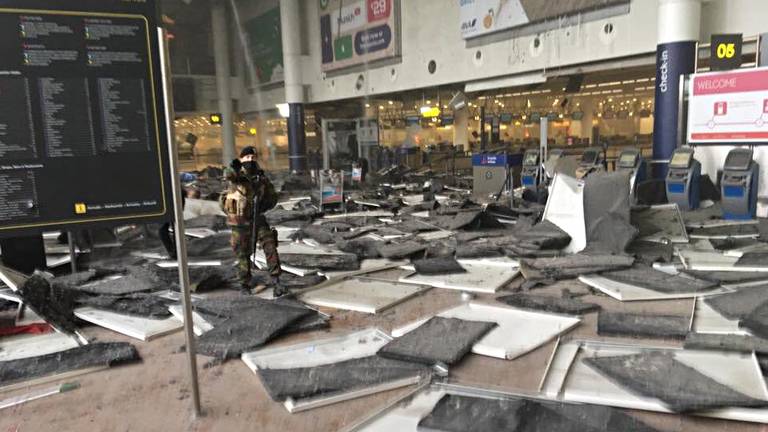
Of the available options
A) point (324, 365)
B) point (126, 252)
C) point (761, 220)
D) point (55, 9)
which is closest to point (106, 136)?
point (55, 9)

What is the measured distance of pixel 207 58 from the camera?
2883 cm

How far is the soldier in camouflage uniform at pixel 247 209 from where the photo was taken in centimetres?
480

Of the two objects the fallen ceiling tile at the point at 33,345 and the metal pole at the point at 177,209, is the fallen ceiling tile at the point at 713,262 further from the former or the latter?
the fallen ceiling tile at the point at 33,345

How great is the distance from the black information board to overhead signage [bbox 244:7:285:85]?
74.0ft

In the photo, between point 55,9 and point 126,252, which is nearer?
point 55,9

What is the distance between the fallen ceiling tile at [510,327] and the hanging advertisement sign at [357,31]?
15.6 m

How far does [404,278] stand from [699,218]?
19.7ft

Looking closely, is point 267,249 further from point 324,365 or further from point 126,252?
point 126,252

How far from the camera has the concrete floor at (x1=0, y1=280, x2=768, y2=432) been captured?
270cm

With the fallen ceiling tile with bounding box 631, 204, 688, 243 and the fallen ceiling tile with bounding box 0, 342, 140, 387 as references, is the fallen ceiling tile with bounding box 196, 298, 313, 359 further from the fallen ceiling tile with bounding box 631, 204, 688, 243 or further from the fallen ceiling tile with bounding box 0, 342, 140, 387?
the fallen ceiling tile with bounding box 631, 204, 688, 243

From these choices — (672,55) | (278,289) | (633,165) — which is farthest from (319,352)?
(672,55)

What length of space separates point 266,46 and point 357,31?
7231mm

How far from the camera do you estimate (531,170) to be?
1218 centimetres

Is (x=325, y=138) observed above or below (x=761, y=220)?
above
